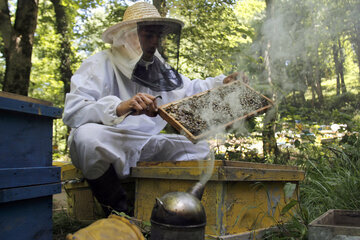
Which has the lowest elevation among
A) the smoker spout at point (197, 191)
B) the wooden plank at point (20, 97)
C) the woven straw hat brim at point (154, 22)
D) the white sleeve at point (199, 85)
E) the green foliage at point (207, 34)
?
the smoker spout at point (197, 191)

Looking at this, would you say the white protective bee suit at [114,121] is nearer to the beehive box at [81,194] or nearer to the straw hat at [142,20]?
the straw hat at [142,20]

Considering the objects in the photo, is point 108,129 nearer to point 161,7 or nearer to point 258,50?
point 161,7

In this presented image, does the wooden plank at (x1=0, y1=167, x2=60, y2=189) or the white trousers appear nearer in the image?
the wooden plank at (x1=0, y1=167, x2=60, y2=189)

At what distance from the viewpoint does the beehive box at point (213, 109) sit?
2.02 m

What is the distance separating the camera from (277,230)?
2.00 m

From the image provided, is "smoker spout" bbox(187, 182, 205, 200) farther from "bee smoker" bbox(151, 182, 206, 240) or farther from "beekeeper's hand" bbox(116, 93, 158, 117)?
"beekeeper's hand" bbox(116, 93, 158, 117)

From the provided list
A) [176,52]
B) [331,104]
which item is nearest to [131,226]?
[176,52]

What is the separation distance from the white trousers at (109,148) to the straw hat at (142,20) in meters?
0.90

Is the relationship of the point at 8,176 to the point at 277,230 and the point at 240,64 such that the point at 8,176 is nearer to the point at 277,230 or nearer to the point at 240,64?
the point at 277,230

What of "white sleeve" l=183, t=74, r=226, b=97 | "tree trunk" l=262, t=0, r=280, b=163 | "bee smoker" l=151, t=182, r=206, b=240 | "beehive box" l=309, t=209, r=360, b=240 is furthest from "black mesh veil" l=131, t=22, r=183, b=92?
"tree trunk" l=262, t=0, r=280, b=163

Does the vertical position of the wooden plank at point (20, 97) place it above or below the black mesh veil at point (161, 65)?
below

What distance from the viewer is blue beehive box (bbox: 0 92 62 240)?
1.40m

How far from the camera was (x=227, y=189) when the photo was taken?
170 centimetres

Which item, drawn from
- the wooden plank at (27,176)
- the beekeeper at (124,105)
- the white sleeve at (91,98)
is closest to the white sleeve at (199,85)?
the beekeeper at (124,105)
